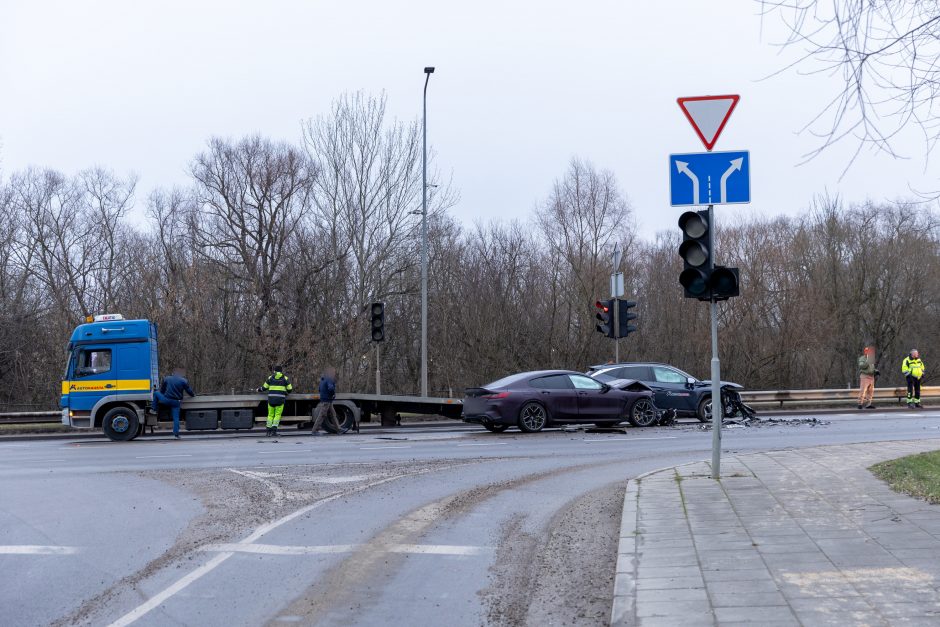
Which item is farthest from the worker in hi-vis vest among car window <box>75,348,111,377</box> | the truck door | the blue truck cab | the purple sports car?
the purple sports car

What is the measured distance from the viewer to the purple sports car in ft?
71.5

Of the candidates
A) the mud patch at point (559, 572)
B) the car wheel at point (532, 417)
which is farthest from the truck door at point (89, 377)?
the mud patch at point (559, 572)

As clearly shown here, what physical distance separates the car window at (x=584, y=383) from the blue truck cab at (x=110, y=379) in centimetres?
1059

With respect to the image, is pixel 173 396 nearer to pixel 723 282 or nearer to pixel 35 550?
pixel 35 550

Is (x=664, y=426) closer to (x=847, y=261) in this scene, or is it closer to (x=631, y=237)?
(x=631, y=237)

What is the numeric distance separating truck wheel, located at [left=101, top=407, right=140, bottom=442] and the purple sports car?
831 cm

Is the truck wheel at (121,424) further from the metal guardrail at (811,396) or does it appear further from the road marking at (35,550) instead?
the road marking at (35,550)

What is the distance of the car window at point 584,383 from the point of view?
22.5 m

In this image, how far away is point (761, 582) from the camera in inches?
245

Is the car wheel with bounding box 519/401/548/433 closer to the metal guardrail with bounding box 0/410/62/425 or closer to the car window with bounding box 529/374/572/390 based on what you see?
the car window with bounding box 529/374/572/390

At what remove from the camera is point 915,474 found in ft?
35.0

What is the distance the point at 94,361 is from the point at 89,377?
425 millimetres

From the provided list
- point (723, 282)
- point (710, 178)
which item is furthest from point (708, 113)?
point (723, 282)

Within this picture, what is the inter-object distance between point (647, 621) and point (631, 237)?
41.9 metres
